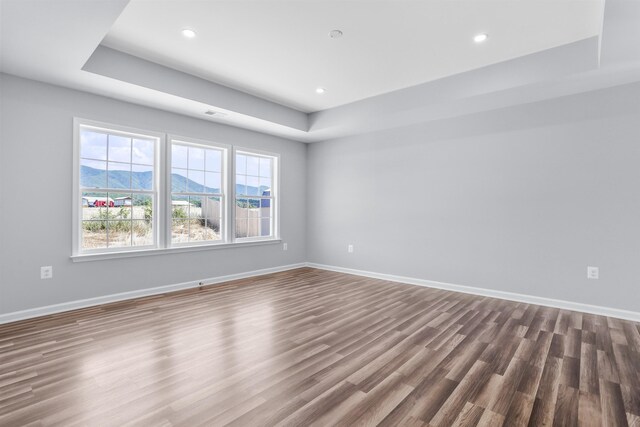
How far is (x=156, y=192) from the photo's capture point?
4.36 meters

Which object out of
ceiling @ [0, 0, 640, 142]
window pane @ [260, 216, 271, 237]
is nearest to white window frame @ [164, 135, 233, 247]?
ceiling @ [0, 0, 640, 142]

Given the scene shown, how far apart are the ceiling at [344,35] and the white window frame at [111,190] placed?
1038mm

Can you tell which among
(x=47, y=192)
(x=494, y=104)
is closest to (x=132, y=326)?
(x=47, y=192)

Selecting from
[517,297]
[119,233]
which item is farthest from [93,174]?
[517,297]

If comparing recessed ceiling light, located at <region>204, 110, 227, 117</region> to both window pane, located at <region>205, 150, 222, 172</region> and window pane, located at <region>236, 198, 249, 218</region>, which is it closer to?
→ window pane, located at <region>205, 150, 222, 172</region>

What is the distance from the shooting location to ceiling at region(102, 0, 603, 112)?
2.63 metres

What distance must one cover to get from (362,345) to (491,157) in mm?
3221

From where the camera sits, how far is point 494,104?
4074mm

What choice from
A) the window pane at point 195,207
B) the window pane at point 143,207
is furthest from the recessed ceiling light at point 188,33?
the window pane at point 195,207

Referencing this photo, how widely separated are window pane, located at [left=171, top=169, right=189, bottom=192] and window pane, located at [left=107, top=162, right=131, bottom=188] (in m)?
0.57

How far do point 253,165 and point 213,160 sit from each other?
81cm

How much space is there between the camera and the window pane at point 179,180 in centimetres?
457

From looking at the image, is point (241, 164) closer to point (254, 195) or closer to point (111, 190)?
point (254, 195)

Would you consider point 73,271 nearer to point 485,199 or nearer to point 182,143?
point 182,143
